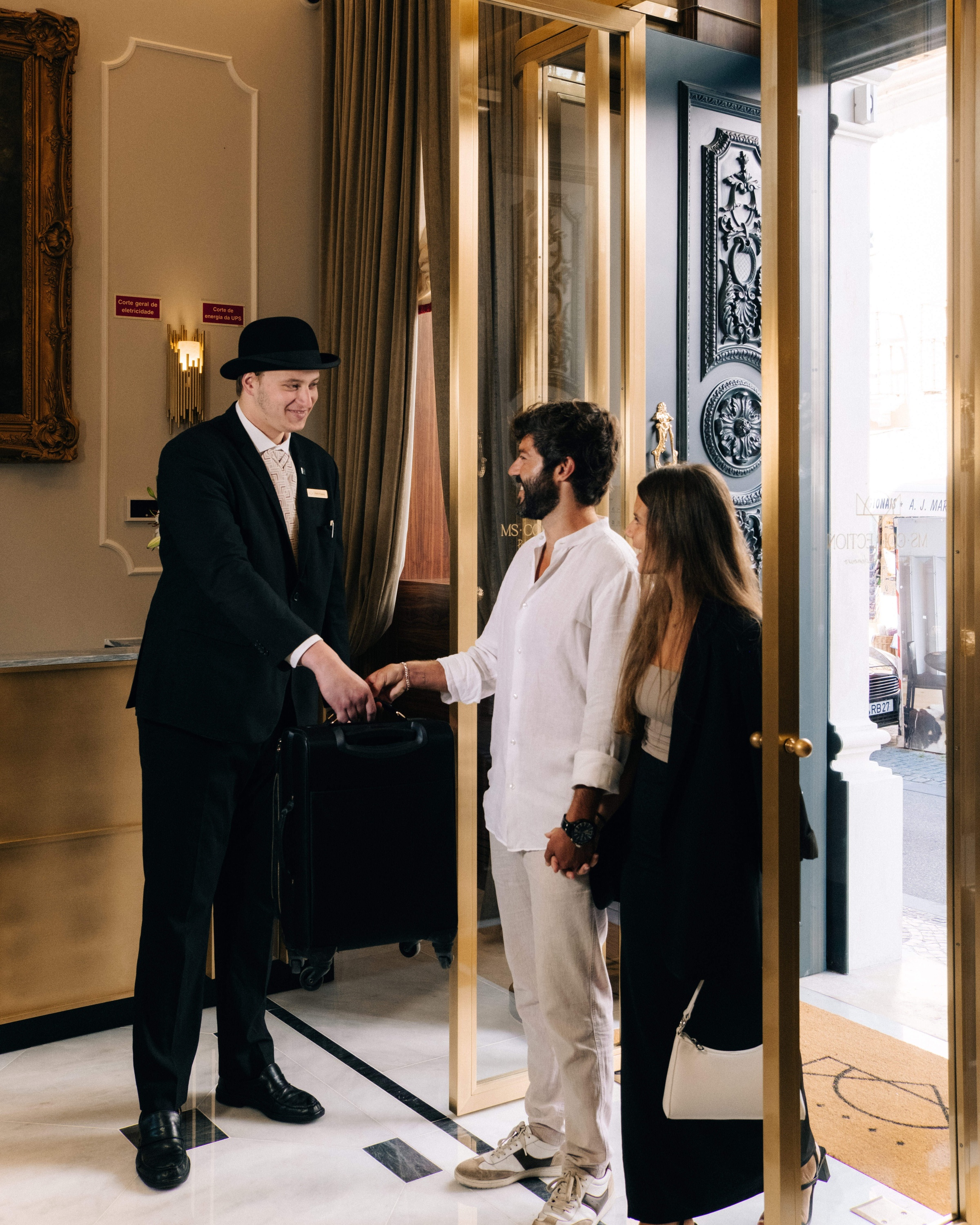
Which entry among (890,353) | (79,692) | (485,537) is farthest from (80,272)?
(890,353)

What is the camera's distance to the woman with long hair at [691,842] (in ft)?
6.23

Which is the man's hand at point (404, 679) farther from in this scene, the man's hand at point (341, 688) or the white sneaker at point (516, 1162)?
the white sneaker at point (516, 1162)

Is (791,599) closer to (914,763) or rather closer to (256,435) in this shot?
(914,763)

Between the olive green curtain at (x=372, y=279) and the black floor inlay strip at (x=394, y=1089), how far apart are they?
118 centimetres

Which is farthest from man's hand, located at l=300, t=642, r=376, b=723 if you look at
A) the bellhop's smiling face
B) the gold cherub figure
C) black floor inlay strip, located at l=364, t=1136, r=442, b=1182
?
the gold cherub figure

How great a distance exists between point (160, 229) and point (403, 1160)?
2980 mm

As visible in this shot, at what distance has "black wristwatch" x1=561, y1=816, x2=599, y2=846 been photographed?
2.12 meters

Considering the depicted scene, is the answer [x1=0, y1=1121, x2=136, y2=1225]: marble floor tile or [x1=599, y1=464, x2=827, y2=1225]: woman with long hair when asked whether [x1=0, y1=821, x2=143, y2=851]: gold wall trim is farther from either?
[x1=599, y1=464, x2=827, y2=1225]: woman with long hair

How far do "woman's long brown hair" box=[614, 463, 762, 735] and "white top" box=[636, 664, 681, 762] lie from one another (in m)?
0.02

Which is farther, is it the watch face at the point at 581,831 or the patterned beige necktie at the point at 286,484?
the patterned beige necktie at the point at 286,484

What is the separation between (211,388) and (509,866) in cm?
227

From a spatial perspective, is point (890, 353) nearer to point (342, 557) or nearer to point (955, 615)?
point (955, 615)

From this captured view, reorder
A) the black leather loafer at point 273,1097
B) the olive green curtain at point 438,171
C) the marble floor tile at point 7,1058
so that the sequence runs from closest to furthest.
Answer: the black leather loafer at point 273,1097 → the marble floor tile at point 7,1058 → the olive green curtain at point 438,171

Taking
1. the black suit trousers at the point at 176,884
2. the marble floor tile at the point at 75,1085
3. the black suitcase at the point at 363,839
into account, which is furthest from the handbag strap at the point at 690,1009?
the marble floor tile at the point at 75,1085
